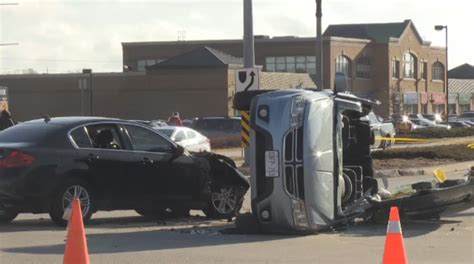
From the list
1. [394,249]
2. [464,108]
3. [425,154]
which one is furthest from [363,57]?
[394,249]

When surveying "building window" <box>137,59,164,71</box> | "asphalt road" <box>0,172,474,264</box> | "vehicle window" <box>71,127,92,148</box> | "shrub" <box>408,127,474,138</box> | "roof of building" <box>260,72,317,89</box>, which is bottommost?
"asphalt road" <box>0,172,474,264</box>

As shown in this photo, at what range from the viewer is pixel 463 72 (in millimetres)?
153125

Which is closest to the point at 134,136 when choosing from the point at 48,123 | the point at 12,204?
the point at 48,123

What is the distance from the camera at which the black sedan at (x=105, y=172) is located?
10742mm

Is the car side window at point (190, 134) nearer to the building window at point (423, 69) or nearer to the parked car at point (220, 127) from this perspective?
the parked car at point (220, 127)

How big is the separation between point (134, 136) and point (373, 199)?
3.67 m

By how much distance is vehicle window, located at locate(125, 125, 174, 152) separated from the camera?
11930 mm

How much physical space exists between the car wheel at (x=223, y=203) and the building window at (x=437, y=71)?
93632 millimetres

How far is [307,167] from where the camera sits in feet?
33.2

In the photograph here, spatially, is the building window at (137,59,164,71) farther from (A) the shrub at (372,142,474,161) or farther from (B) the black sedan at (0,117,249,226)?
(B) the black sedan at (0,117,249,226)

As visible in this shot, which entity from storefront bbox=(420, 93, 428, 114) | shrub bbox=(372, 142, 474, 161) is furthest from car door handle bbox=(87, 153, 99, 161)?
storefront bbox=(420, 93, 428, 114)

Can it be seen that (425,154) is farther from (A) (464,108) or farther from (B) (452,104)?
(A) (464,108)

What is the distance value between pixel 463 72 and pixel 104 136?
149101 millimetres

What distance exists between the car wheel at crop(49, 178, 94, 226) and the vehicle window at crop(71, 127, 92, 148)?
0.55m
